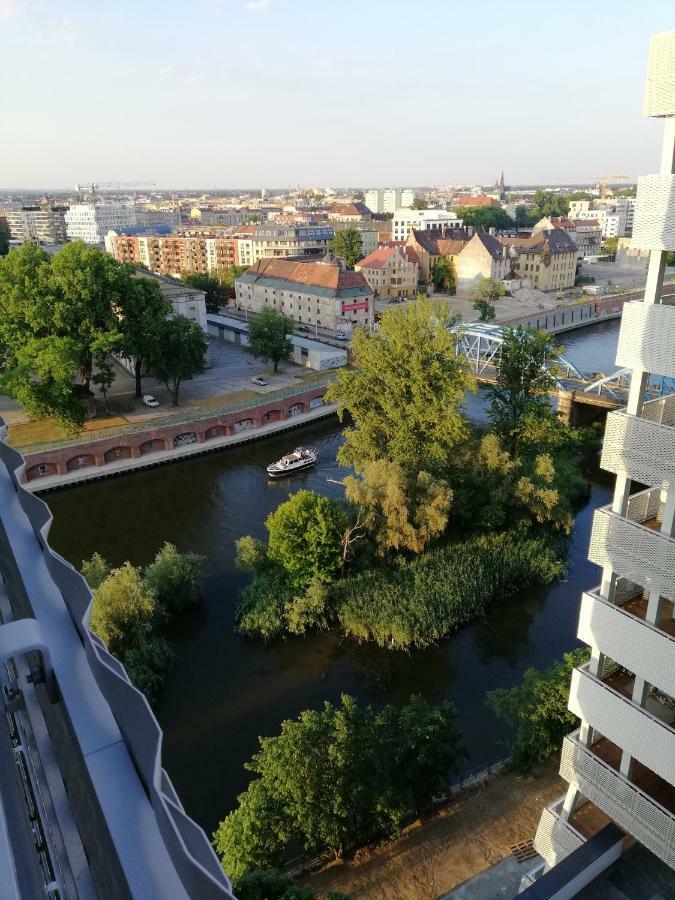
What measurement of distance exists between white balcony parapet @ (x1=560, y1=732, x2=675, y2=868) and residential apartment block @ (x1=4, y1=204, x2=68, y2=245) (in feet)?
531

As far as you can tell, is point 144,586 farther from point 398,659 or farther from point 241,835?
point 241,835

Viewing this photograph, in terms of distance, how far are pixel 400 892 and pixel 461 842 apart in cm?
163

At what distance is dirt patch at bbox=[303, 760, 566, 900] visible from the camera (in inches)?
507

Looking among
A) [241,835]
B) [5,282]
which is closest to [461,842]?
[241,835]

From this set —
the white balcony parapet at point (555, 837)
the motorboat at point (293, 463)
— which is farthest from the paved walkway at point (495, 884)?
the motorboat at point (293, 463)

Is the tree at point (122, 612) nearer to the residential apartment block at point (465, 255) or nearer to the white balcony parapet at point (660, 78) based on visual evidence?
the white balcony parapet at point (660, 78)

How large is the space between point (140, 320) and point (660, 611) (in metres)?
35.1

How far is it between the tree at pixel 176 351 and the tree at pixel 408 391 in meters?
13.4

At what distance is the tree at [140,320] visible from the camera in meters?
38.6

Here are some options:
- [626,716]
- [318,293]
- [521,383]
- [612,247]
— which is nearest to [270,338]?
[318,293]

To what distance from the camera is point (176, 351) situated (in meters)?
39.2

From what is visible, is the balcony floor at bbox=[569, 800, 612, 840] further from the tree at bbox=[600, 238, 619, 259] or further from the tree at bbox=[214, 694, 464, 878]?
the tree at bbox=[600, 238, 619, 259]

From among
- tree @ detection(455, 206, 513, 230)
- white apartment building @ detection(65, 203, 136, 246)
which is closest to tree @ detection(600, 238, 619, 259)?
tree @ detection(455, 206, 513, 230)

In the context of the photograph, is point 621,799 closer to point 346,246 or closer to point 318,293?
point 318,293
